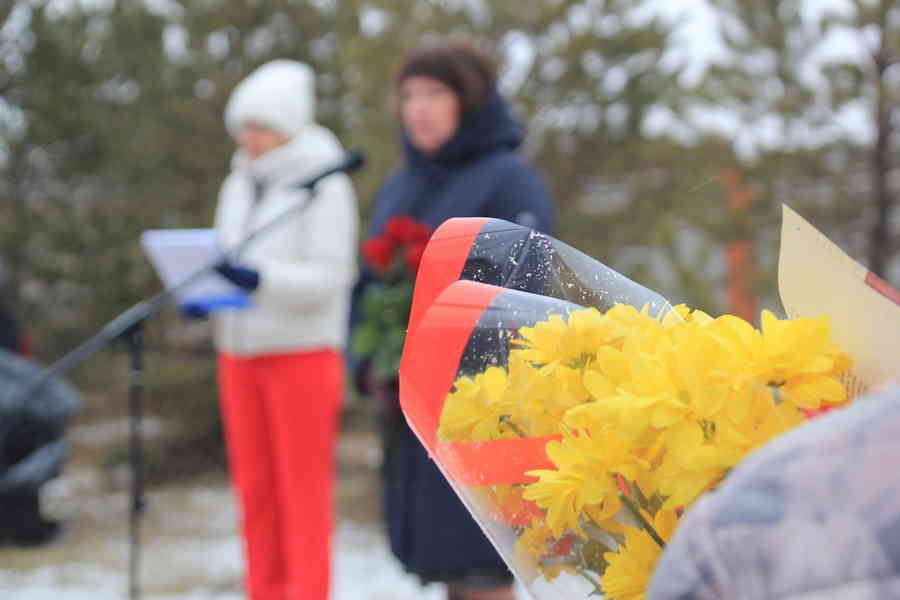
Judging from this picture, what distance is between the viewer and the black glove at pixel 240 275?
9.73 ft

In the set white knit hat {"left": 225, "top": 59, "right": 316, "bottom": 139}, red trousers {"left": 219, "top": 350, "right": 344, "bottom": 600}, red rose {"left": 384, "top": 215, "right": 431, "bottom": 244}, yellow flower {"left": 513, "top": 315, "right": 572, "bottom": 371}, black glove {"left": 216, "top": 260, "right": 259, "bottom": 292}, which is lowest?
red trousers {"left": 219, "top": 350, "right": 344, "bottom": 600}

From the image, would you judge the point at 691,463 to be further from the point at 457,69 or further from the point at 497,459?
the point at 457,69

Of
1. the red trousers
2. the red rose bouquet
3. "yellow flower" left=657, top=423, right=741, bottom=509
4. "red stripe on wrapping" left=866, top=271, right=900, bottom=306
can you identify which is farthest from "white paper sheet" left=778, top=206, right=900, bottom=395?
the red trousers

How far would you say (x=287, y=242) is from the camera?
321cm

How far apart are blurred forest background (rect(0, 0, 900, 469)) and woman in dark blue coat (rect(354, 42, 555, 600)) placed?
6.18 ft

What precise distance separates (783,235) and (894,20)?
178 inches

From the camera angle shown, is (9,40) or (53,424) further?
(9,40)

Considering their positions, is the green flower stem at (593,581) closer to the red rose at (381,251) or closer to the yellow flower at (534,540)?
the yellow flower at (534,540)

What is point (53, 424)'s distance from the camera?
457 centimetres

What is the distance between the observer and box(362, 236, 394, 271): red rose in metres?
2.59

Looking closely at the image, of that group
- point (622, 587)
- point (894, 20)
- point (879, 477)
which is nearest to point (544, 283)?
point (622, 587)

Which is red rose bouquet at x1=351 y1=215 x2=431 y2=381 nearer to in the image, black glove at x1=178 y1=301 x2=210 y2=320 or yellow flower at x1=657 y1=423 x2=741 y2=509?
black glove at x1=178 y1=301 x2=210 y2=320

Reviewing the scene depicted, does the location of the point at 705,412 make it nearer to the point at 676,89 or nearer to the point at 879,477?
the point at 879,477

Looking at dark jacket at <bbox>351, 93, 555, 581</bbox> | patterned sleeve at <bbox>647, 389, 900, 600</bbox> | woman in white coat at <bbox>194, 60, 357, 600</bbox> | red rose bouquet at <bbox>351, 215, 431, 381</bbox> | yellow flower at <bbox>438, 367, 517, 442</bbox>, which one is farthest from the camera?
woman in white coat at <bbox>194, 60, 357, 600</bbox>
